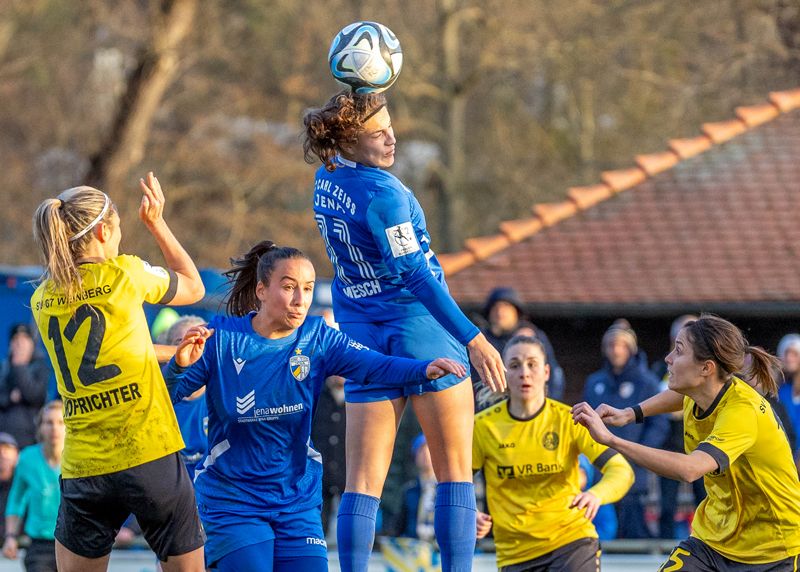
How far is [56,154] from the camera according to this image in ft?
84.3

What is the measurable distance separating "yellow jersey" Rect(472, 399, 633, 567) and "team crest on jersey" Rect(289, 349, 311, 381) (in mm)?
1680

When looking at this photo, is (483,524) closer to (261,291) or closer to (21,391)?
(261,291)

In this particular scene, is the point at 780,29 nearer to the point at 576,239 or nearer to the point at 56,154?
the point at 576,239

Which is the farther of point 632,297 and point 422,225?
point 632,297

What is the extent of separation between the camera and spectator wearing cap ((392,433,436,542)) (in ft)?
33.0

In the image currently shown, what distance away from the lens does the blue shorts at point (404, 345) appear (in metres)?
6.05

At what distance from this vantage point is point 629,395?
34.3ft

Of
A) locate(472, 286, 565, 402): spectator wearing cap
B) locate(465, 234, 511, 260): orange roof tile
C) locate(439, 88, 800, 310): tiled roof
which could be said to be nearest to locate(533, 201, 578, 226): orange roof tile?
locate(439, 88, 800, 310): tiled roof

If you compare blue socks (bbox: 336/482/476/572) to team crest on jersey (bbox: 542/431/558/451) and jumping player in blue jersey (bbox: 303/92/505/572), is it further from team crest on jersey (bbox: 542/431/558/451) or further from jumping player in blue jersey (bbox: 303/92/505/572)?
team crest on jersey (bbox: 542/431/558/451)

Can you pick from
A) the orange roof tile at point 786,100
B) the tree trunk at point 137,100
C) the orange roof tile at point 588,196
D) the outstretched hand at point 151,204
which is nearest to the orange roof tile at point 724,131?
the orange roof tile at point 786,100

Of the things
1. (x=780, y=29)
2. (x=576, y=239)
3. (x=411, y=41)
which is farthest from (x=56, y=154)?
(x=780, y=29)

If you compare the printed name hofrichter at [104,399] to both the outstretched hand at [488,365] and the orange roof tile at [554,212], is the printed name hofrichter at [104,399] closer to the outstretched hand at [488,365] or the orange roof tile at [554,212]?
the outstretched hand at [488,365]

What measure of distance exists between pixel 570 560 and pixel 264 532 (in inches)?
79.8

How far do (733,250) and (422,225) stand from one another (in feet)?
34.6
